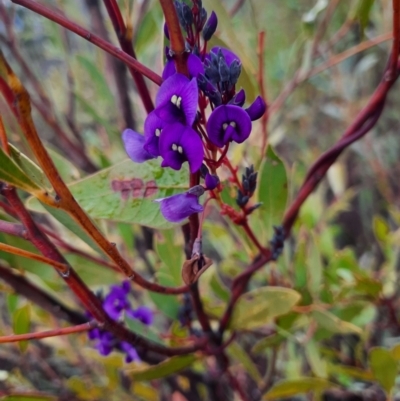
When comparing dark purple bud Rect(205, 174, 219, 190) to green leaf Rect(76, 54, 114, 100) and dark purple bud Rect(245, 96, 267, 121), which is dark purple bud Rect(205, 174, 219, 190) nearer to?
dark purple bud Rect(245, 96, 267, 121)

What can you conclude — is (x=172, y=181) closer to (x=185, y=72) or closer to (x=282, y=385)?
(x=185, y=72)

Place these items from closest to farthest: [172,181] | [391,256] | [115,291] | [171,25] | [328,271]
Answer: [171,25] → [172,181] → [115,291] → [328,271] → [391,256]

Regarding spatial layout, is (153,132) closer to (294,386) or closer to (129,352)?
(129,352)

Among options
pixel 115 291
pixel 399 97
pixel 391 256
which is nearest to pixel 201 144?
pixel 115 291

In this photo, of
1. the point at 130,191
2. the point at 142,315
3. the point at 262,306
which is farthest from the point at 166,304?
the point at 130,191

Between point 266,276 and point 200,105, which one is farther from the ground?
point 200,105

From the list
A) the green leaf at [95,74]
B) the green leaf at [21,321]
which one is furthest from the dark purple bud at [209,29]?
the green leaf at [95,74]

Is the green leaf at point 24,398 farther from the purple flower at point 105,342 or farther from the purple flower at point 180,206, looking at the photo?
the purple flower at point 180,206
